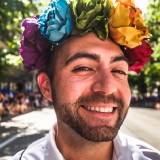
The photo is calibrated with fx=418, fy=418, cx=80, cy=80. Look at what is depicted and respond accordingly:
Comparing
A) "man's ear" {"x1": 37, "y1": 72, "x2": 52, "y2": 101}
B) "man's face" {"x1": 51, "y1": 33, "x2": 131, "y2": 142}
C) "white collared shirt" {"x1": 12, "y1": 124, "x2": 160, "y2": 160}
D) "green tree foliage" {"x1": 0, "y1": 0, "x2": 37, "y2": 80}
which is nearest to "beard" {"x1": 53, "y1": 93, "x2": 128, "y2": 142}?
"man's face" {"x1": 51, "y1": 33, "x2": 131, "y2": 142}

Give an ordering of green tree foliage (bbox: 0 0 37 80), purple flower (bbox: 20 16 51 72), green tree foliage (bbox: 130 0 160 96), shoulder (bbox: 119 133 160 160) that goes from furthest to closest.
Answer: green tree foliage (bbox: 130 0 160 96), green tree foliage (bbox: 0 0 37 80), purple flower (bbox: 20 16 51 72), shoulder (bbox: 119 133 160 160)

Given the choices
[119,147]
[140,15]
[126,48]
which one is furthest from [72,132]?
[140,15]

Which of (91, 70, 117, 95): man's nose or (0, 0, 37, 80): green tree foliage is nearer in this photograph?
(91, 70, 117, 95): man's nose

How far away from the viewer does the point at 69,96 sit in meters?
2.19

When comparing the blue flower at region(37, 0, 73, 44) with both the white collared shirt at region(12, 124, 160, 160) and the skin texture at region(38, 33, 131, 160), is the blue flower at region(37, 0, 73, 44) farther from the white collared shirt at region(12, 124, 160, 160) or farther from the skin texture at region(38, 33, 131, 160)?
the white collared shirt at region(12, 124, 160, 160)

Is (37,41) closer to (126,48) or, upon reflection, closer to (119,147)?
(126,48)

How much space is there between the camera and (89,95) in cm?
214

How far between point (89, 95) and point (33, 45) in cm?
50

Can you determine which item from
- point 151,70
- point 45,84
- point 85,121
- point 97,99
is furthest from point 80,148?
point 151,70

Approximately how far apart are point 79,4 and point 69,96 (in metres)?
0.49

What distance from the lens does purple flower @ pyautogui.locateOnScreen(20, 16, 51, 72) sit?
7.84 ft

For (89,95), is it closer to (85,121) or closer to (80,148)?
(85,121)

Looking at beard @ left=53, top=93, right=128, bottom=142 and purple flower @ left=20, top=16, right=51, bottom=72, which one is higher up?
purple flower @ left=20, top=16, right=51, bottom=72

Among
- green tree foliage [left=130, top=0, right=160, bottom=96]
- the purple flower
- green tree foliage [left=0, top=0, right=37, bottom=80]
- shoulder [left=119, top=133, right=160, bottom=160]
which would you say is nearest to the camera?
shoulder [left=119, top=133, right=160, bottom=160]
